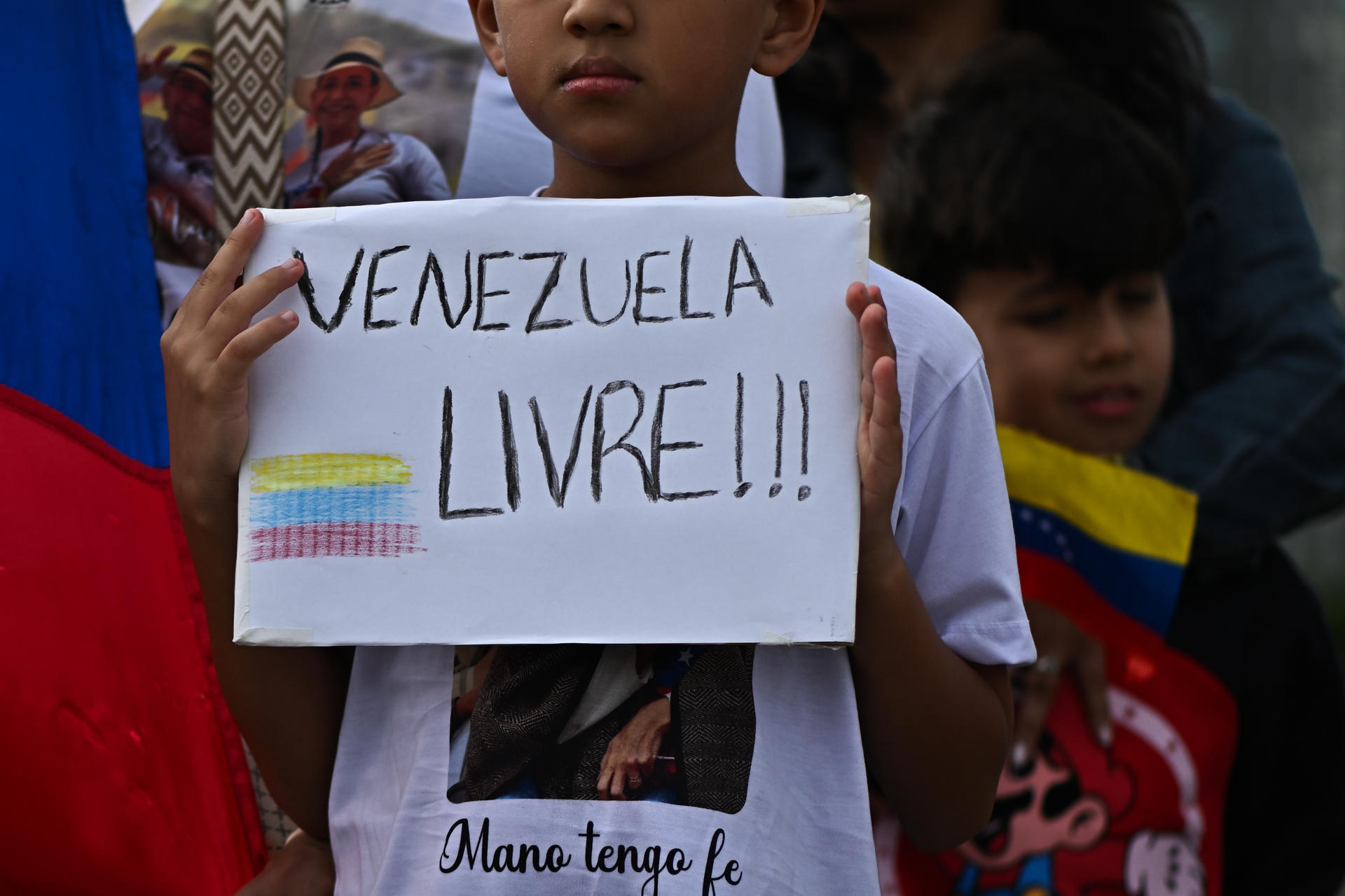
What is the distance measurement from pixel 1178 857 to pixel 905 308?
41.2 inches

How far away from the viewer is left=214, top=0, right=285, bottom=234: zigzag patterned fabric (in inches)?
55.9

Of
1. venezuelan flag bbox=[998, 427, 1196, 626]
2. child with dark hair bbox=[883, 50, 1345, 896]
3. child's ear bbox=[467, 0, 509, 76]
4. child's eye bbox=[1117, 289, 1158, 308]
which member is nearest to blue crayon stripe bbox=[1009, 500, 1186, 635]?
venezuelan flag bbox=[998, 427, 1196, 626]

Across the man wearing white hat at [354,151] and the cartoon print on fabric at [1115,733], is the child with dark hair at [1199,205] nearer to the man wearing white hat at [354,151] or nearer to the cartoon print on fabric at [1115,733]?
the cartoon print on fabric at [1115,733]

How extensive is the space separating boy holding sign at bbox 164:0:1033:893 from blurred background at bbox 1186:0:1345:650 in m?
6.44

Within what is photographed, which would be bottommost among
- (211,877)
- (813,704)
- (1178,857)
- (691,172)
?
(1178,857)

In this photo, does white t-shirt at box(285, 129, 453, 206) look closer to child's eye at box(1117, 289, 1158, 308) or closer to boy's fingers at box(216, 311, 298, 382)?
boy's fingers at box(216, 311, 298, 382)

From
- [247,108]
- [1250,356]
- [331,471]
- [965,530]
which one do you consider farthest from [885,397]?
[1250,356]

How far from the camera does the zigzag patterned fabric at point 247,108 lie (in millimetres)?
1420

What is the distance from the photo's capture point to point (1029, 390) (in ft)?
6.70

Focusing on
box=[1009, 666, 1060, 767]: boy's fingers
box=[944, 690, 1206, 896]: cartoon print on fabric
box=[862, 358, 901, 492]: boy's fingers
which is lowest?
box=[944, 690, 1206, 896]: cartoon print on fabric

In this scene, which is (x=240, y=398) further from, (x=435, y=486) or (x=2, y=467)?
(x=2, y=467)

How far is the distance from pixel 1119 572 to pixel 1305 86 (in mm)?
5956

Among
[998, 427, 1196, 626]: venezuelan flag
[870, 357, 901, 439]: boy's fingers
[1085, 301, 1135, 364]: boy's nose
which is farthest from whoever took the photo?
[1085, 301, 1135, 364]: boy's nose

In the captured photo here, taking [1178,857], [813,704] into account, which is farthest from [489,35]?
[1178,857]
